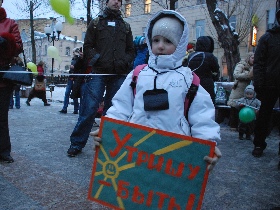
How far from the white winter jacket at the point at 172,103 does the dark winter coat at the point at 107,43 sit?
2.07 m

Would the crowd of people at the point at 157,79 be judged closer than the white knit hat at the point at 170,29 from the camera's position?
Yes

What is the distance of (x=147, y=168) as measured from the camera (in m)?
1.95

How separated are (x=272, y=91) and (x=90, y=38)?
2.55m

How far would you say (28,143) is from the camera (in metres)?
5.39

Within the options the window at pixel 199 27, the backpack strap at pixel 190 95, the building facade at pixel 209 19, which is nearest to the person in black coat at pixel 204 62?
the backpack strap at pixel 190 95

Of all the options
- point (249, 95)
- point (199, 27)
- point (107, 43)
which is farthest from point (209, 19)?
point (107, 43)

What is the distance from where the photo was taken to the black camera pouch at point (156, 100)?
2.16 metres

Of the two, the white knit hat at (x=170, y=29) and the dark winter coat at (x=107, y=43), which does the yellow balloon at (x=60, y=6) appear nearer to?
the dark winter coat at (x=107, y=43)

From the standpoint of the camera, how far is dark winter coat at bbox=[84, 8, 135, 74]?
4422mm

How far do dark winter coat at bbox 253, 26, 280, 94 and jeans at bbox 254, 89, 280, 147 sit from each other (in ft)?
0.39

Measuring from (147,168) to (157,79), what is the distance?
0.62m

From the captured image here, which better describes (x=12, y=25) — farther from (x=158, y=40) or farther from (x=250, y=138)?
(x=250, y=138)

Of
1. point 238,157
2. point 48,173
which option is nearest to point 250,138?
point 238,157

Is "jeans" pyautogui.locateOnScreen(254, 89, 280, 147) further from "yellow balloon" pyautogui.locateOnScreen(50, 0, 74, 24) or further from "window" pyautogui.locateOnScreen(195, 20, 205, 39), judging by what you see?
"window" pyautogui.locateOnScreen(195, 20, 205, 39)
